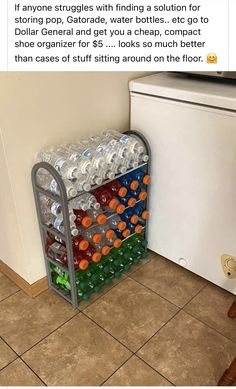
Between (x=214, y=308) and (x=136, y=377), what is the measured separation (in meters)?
0.45

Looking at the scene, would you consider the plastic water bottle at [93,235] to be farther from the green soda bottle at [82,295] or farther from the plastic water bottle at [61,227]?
the green soda bottle at [82,295]

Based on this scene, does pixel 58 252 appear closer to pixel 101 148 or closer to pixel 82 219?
pixel 82 219

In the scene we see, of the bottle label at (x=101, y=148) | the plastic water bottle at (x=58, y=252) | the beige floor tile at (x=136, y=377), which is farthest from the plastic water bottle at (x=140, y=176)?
the beige floor tile at (x=136, y=377)

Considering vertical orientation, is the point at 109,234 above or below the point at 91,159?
below

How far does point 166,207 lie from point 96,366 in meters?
0.70

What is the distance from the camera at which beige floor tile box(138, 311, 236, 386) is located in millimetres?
1218

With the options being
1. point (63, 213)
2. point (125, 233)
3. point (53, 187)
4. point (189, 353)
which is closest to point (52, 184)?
point (53, 187)

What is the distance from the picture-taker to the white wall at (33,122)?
125 cm

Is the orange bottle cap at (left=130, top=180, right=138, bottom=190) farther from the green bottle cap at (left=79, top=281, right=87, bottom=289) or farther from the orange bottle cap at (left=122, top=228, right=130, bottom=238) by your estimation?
the green bottle cap at (left=79, top=281, right=87, bottom=289)

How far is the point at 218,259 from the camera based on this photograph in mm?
1472

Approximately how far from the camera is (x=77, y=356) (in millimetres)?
1292

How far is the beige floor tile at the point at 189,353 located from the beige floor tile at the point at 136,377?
2 cm
